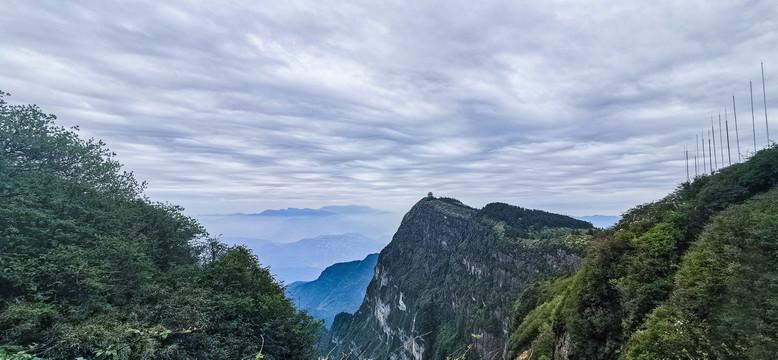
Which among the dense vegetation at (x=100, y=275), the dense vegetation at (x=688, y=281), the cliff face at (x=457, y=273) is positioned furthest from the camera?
the cliff face at (x=457, y=273)

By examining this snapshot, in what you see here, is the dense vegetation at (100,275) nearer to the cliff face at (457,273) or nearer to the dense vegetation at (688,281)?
the cliff face at (457,273)

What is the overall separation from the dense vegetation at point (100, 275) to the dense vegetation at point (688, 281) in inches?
677

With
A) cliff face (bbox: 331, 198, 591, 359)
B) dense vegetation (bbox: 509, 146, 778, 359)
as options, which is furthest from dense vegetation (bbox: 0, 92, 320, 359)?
dense vegetation (bbox: 509, 146, 778, 359)

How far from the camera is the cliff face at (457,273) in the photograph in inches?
2459

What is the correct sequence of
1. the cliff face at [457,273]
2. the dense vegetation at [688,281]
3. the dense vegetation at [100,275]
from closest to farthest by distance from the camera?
1. the dense vegetation at [688,281]
2. the dense vegetation at [100,275]
3. the cliff face at [457,273]

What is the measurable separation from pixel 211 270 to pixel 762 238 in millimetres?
33861

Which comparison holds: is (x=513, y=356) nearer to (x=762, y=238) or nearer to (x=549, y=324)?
(x=549, y=324)

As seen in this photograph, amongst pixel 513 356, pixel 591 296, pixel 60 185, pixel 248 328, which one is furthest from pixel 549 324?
pixel 60 185

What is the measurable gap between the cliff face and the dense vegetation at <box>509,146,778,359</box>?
6.44 meters

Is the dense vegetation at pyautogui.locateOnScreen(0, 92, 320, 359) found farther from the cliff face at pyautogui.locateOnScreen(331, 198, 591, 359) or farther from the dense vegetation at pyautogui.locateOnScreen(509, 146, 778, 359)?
the dense vegetation at pyautogui.locateOnScreen(509, 146, 778, 359)

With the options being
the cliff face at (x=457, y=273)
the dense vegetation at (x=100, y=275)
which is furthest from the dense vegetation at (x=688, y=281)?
the dense vegetation at (x=100, y=275)

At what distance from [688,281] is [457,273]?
318 feet

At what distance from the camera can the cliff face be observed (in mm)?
62469

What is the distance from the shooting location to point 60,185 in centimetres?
2417
